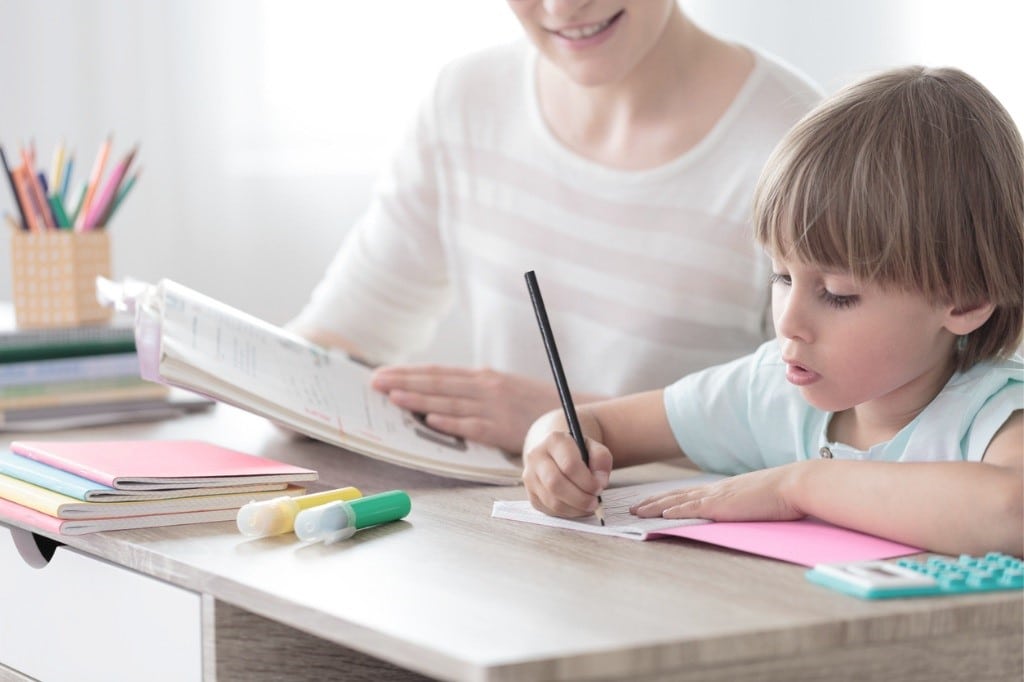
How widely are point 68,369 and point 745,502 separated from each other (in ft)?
2.76

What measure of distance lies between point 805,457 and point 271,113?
5.46ft

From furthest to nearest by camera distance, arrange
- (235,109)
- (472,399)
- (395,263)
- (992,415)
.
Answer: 1. (235,109)
2. (395,263)
3. (472,399)
4. (992,415)

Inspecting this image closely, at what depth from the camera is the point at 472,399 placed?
4.02 ft

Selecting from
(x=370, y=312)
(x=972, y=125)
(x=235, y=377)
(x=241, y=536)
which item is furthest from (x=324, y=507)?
(x=370, y=312)

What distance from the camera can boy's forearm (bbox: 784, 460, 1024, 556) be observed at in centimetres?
77

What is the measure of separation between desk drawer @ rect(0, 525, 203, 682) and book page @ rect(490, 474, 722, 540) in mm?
234

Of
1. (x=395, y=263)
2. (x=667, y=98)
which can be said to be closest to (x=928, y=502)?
(x=667, y=98)

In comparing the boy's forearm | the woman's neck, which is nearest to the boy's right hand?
the boy's forearm

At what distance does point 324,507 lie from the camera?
86 cm

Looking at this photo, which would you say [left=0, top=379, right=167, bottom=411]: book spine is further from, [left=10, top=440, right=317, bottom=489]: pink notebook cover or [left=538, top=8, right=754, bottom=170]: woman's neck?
[left=538, top=8, right=754, bottom=170]: woman's neck

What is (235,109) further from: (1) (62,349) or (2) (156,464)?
(2) (156,464)

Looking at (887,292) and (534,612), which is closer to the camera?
(534,612)

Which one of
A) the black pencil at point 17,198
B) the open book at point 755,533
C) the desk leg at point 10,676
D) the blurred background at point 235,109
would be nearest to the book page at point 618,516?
the open book at point 755,533

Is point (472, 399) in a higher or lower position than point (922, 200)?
lower
